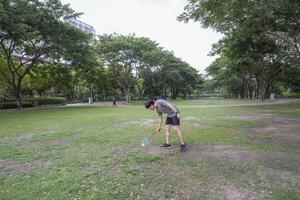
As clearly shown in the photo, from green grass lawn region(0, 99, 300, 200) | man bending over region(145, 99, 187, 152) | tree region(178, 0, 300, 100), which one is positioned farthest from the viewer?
tree region(178, 0, 300, 100)

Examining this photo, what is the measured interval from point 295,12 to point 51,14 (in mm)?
16002

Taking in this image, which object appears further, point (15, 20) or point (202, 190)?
point (15, 20)

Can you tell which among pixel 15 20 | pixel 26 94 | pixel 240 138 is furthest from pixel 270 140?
pixel 26 94

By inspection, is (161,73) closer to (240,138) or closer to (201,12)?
(201,12)

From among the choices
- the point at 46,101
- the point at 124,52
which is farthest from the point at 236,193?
the point at 46,101

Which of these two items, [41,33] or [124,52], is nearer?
[41,33]

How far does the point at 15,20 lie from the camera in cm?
1320

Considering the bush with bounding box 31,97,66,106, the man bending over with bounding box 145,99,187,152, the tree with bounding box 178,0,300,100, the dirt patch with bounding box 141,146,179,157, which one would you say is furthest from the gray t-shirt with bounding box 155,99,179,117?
the bush with bounding box 31,97,66,106

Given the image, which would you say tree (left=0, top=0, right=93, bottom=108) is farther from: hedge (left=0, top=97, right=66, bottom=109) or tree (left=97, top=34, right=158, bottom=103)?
tree (left=97, top=34, right=158, bottom=103)

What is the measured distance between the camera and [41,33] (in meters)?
15.4

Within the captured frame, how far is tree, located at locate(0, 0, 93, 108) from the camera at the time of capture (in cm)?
1316

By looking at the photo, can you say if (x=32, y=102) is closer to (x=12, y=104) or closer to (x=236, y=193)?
(x=12, y=104)

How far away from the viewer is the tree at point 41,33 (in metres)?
13.2

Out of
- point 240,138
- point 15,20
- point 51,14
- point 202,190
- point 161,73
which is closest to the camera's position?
point 202,190
